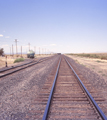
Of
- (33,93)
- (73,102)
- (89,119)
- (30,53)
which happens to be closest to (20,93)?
(33,93)

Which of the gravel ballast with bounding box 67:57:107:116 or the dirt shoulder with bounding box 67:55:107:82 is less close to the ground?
the dirt shoulder with bounding box 67:55:107:82

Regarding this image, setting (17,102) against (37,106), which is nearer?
(37,106)

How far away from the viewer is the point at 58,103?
461cm

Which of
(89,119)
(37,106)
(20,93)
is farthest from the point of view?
(20,93)

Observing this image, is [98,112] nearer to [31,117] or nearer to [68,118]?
[68,118]

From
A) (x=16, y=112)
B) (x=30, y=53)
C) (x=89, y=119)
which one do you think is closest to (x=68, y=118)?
(x=89, y=119)

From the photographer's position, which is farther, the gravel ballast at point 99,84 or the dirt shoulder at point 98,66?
the dirt shoulder at point 98,66

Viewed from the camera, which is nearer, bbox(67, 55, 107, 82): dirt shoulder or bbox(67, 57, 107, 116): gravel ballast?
bbox(67, 57, 107, 116): gravel ballast

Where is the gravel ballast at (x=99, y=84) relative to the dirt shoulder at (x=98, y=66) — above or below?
below

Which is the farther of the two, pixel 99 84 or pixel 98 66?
pixel 98 66

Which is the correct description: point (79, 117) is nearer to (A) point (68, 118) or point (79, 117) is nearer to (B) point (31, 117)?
(A) point (68, 118)

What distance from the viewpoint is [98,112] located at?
3807 millimetres

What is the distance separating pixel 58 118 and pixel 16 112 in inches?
55.8

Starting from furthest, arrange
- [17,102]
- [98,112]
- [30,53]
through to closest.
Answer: [30,53] < [17,102] < [98,112]
